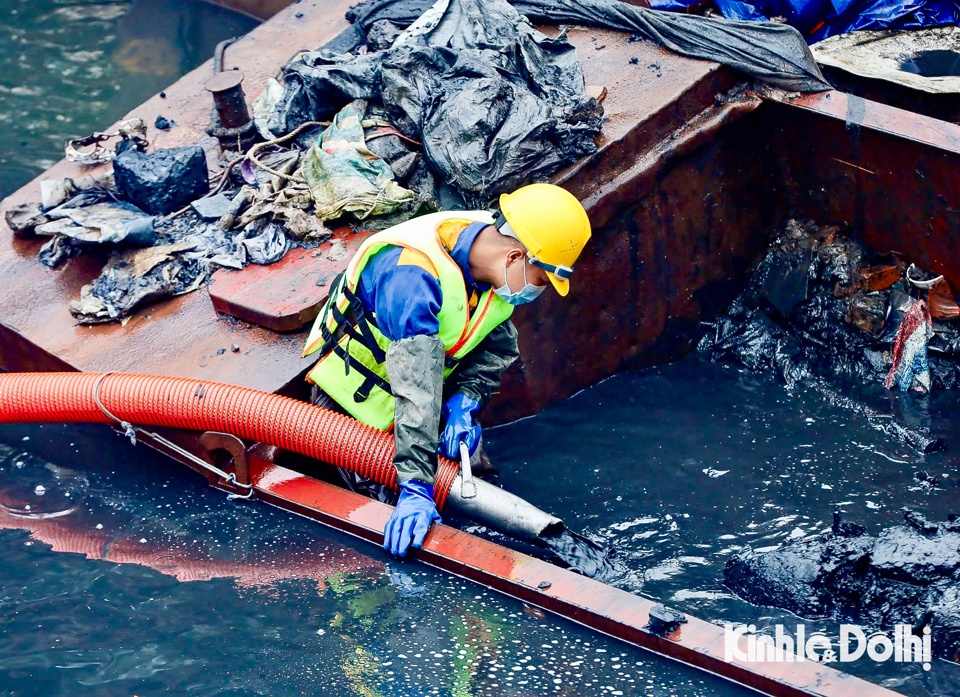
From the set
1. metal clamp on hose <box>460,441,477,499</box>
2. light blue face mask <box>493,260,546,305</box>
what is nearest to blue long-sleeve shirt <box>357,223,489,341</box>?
light blue face mask <box>493,260,546,305</box>

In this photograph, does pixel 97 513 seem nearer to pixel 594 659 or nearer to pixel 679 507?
pixel 594 659

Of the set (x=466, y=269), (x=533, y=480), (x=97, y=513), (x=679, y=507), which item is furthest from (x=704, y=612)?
(x=97, y=513)

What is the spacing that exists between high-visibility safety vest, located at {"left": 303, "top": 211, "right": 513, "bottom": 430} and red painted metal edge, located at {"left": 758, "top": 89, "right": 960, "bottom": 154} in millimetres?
2324

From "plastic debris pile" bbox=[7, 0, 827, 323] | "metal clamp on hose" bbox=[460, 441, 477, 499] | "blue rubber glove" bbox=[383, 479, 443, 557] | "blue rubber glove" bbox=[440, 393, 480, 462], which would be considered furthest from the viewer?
"plastic debris pile" bbox=[7, 0, 827, 323]

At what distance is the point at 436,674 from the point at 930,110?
4.22 m

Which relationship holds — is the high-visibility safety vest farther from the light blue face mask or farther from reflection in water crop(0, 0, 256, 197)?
reflection in water crop(0, 0, 256, 197)

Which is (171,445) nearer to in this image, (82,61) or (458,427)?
(458,427)

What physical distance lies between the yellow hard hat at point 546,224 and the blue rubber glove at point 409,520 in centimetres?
89

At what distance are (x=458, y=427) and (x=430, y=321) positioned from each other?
49 centimetres

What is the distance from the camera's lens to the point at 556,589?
3.07 m

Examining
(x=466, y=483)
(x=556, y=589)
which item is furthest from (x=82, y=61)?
(x=556, y=589)

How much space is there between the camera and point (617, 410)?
4.94 metres

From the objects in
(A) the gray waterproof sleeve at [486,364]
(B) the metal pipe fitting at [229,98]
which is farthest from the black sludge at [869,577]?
(B) the metal pipe fitting at [229,98]

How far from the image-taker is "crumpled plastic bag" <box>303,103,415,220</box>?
14.4 ft
